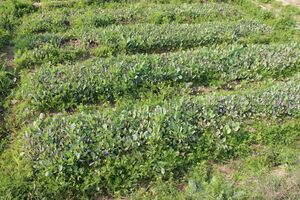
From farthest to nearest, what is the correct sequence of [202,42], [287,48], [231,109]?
1. [202,42]
2. [287,48]
3. [231,109]

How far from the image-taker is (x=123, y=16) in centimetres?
1022

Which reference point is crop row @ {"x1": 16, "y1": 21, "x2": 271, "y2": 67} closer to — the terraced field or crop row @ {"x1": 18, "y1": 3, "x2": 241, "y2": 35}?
the terraced field

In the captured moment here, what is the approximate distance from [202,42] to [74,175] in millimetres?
5546

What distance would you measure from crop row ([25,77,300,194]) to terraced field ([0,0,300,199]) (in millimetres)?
19

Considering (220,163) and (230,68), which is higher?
(230,68)

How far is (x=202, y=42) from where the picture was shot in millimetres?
9109

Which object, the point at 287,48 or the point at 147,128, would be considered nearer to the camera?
the point at 147,128

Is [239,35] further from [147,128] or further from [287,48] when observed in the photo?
[147,128]

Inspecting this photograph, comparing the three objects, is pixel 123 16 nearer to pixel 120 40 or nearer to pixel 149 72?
pixel 120 40

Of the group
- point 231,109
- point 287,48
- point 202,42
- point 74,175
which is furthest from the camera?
point 202,42

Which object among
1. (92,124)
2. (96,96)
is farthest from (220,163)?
(96,96)

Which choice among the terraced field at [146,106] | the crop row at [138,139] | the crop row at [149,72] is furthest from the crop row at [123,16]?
the crop row at [138,139]

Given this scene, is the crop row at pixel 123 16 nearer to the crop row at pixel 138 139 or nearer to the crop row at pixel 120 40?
the crop row at pixel 120 40

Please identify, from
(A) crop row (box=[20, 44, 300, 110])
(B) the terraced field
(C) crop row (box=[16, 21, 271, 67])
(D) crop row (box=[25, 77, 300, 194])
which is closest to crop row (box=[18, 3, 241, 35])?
(B) the terraced field
